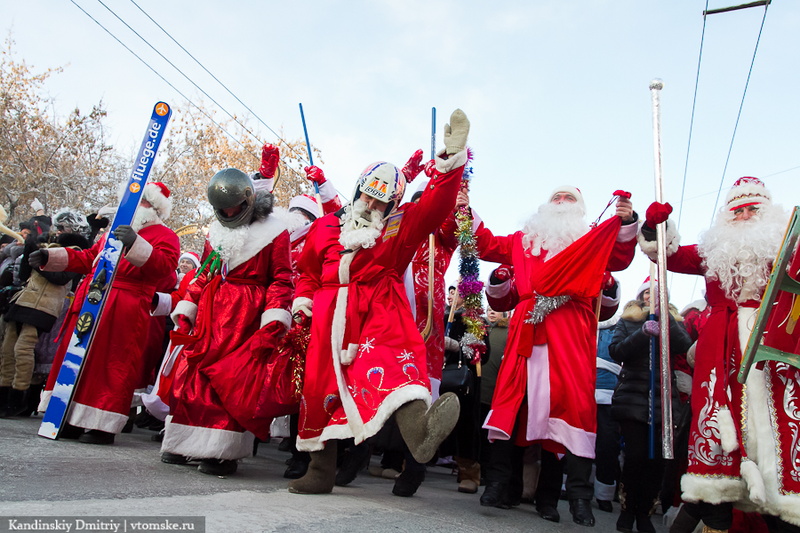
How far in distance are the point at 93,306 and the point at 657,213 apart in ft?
13.4

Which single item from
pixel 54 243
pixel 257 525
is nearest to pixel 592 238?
pixel 257 525

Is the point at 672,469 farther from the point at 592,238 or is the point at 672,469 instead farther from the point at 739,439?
the point at 592,238

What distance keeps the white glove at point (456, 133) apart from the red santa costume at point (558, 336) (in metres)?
1.14

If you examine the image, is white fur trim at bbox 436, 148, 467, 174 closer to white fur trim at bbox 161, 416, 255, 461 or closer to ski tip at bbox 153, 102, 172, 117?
white fur trim at bbox 161, 416, 255, 461

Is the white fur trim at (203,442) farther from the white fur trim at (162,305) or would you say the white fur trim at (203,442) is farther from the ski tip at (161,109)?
the ski tip at (161,109)

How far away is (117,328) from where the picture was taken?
17.3 feet

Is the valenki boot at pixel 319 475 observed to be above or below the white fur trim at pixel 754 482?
below

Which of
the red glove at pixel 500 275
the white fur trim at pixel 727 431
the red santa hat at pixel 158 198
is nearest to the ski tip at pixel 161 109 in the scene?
the red santa hat at pixel 158 198

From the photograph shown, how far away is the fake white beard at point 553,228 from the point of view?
4.61 meters

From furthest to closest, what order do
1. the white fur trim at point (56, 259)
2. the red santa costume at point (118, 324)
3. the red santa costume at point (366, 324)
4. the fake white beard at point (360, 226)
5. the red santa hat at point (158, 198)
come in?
the red santa hat at point (158, 198) → the white fur trim at point (56, 259) → the red santa costume at point (118, 324) → the fake white beard at point (360, 226) → the red santa costume at point (366, 324)

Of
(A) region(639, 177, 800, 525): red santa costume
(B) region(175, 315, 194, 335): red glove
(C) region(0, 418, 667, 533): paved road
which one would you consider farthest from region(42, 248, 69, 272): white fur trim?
(A) region(639, 177, 800, 525): red santa costume

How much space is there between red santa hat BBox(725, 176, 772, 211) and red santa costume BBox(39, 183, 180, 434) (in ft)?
13.4

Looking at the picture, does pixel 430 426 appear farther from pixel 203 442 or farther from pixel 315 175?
pixel 315 175

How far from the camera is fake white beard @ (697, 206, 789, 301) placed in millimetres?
3840
